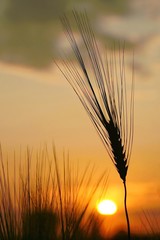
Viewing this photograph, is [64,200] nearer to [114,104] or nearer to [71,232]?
[71,232]

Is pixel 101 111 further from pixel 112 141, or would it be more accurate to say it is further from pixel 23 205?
pixel 23 205

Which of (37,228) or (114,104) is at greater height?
(114,104)

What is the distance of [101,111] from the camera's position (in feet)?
8.50

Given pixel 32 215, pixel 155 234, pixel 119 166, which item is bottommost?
pixel 155 234

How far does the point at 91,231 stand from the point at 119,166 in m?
0.82

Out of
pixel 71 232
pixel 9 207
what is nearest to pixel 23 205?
pixel 9 207

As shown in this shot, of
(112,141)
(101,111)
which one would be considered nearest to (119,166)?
(112,141)

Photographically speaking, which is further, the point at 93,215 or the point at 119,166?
the point at 93,215

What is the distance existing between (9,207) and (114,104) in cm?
72

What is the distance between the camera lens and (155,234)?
3.57 m

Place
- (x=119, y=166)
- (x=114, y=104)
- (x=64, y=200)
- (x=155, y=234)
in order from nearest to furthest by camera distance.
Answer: (x=119, y=166), (x=114, y=104), (x=64, y=200), (x=155, y=234)

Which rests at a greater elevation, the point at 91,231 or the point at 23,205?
the point at 23,205

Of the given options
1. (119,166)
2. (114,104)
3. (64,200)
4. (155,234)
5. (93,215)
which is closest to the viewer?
(119,166)

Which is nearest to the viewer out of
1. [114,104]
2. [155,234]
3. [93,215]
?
[114,104]
